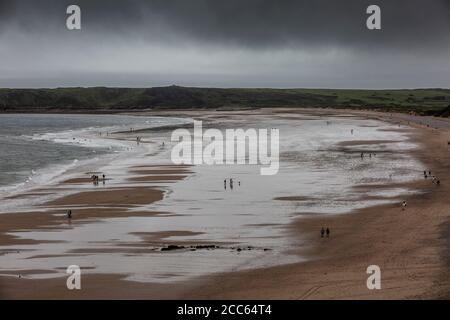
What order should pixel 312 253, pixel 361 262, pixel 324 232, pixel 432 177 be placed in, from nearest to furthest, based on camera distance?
pixel 361 262 → pixel 312 253 → pixel 324 232 → pixel 432 177

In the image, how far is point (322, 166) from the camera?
5106 cm

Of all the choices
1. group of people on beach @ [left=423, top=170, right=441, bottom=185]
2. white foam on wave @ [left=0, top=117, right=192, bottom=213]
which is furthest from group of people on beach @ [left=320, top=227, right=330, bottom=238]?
white foam on wave @ [left=0, top=117, right=192, bottom=213]

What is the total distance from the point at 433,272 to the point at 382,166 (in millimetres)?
31203

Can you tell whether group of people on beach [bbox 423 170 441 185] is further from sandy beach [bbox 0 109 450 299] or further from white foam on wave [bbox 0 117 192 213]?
white foam on wave [bbox 0 117 192 213]

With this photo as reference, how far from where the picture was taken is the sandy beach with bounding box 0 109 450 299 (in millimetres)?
18969

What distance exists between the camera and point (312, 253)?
24266 millimetres

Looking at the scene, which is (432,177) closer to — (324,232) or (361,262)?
(324,232)

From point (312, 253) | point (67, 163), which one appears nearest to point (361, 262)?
point (312, 253)

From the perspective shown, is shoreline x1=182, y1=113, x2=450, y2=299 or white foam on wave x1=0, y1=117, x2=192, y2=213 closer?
shoreline x1=182, y1=113, x2=450, y2=299

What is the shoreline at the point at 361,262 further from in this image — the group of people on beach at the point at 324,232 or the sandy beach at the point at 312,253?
the group of people on beach at the point at 324,232

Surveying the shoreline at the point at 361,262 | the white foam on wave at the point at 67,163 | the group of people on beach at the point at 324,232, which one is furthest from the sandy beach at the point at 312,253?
the white foam on wave at the point at 67,163

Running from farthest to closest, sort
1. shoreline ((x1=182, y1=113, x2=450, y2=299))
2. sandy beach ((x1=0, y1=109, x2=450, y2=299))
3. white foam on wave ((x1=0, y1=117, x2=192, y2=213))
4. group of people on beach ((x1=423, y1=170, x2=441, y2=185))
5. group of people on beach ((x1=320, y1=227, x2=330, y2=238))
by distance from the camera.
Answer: group of people on beach ((x1=423, y1=170, x2=441, y2=185)), white foam on wave ((x1=0, y1=117, x2=192, y2=213)), group of people on beach ((x1=320, y1=227, x2=330, y2=238)), sandy beach ((x1=0, y1=109, x2=450, y2=299)), shoreline ((x1=182, y1=113, x2=450, y2=299))
